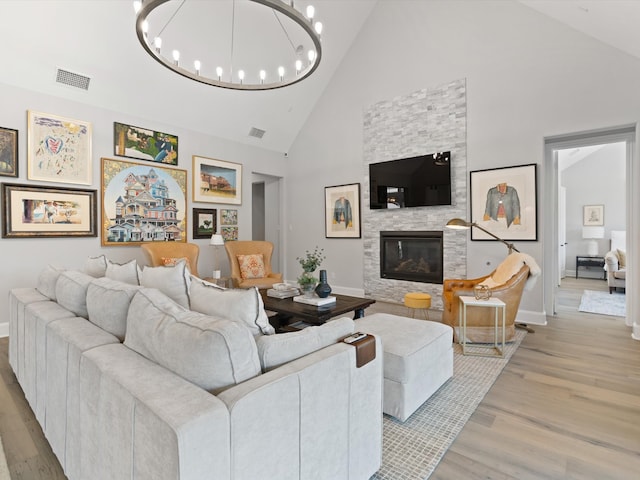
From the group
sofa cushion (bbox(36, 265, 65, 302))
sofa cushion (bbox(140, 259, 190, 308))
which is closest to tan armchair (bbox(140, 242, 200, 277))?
sofa cushion (bbox(36, 265, 65, 302))

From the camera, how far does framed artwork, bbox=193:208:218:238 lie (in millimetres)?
5773

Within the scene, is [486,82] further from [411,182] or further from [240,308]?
[240,308]

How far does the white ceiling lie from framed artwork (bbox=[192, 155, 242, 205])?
55 centimetres

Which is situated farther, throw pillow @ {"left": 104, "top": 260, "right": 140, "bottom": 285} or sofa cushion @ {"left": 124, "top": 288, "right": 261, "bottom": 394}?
throw pillow @ {"left": 104, "top": 260, "right": 140, "bottom": 285}

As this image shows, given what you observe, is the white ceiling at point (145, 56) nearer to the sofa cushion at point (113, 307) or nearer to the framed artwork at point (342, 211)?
the framed artwork at point (342, 211)

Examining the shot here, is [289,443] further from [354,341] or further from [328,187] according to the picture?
[328,187]

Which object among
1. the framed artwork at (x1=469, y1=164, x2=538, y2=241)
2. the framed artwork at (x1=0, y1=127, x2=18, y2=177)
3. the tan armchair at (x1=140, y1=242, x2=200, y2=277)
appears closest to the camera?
the framed artwork at (x1=0, y1=127, x2=18, y2=177)

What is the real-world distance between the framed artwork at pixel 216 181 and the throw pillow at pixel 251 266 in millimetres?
1337

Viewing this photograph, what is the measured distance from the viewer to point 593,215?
7945 millimetres

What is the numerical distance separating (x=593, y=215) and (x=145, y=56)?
31.9ft

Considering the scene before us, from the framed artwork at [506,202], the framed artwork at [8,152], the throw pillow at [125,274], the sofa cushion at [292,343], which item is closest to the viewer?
the sofa cushion at [292,343]

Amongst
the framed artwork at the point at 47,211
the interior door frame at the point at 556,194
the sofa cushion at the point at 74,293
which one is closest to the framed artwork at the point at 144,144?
the framed artwork at the point at 47,211

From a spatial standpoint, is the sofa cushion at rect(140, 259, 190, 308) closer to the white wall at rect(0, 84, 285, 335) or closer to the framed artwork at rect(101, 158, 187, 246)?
the white wall at rect(0, 84, 285, 335)

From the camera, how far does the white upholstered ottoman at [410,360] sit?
6.86 ft
